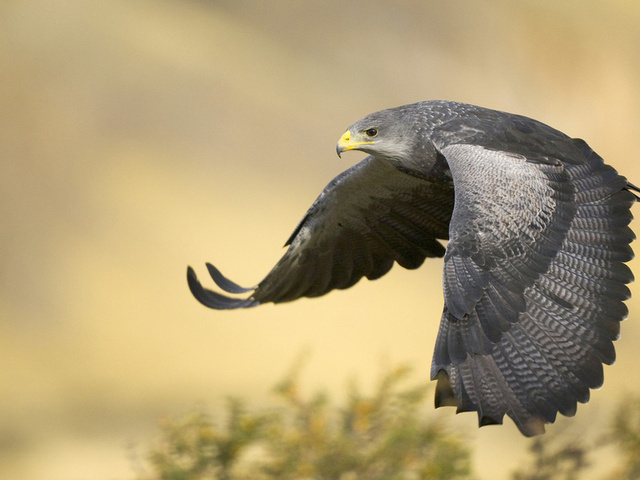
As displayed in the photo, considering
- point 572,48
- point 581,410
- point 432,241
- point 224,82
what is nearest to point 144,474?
point 432,241

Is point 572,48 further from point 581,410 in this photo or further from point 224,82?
point 581,410

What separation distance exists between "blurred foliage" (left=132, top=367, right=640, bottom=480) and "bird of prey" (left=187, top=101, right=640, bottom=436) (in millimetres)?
1504

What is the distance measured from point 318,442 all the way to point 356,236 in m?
1.41

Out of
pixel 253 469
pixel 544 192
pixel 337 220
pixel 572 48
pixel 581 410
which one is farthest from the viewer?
pixel 572 48

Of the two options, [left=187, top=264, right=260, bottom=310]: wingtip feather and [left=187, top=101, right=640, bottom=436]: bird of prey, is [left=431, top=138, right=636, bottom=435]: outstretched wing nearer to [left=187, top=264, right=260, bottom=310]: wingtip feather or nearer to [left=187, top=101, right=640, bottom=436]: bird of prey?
[left=187, top=101, right=640, bottom=436]: bird of prey

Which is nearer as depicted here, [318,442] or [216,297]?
[318,442]

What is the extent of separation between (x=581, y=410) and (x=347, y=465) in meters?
3.68

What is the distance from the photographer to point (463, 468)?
5.93 metres

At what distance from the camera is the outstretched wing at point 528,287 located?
4328 millimetres

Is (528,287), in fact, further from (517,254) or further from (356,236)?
(356,236)

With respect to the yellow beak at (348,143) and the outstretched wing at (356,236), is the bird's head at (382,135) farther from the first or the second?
the outstretched wing at (356,236)

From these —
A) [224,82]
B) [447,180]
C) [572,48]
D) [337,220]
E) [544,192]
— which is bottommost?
[544,192]

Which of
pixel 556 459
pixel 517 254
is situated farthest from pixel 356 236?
pixel 556 459

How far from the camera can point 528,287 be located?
180 inches
